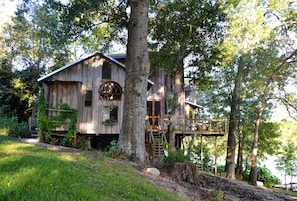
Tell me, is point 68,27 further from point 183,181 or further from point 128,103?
point 183,181

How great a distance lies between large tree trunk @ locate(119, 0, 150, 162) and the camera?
8.88 m

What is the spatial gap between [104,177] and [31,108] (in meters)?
17.9

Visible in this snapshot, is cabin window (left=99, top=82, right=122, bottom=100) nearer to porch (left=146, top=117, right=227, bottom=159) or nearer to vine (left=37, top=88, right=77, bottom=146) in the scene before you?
vine (left=37, top=88, right=77, bottom=146)

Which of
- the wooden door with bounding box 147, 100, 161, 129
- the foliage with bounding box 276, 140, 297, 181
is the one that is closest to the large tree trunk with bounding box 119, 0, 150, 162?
the wooden door with bounding box 147, 100, 161, 129

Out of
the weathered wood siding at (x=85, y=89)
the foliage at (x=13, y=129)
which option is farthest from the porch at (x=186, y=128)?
the foliage at (x=13, y=129)

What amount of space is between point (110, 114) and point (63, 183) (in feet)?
37.7

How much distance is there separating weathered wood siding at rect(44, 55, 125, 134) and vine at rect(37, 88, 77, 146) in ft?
2.37

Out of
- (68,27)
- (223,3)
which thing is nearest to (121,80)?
(68,27)

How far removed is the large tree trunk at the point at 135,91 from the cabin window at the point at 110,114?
21.7 ft

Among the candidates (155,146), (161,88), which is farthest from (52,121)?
(161,88)

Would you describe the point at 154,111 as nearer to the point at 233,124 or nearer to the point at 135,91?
the point at 233,124

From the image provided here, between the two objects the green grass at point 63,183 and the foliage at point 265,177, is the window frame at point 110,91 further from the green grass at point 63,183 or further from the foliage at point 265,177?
the foliage at point 265,177

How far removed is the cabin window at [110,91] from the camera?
1558cm

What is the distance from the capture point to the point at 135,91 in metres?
8.98
